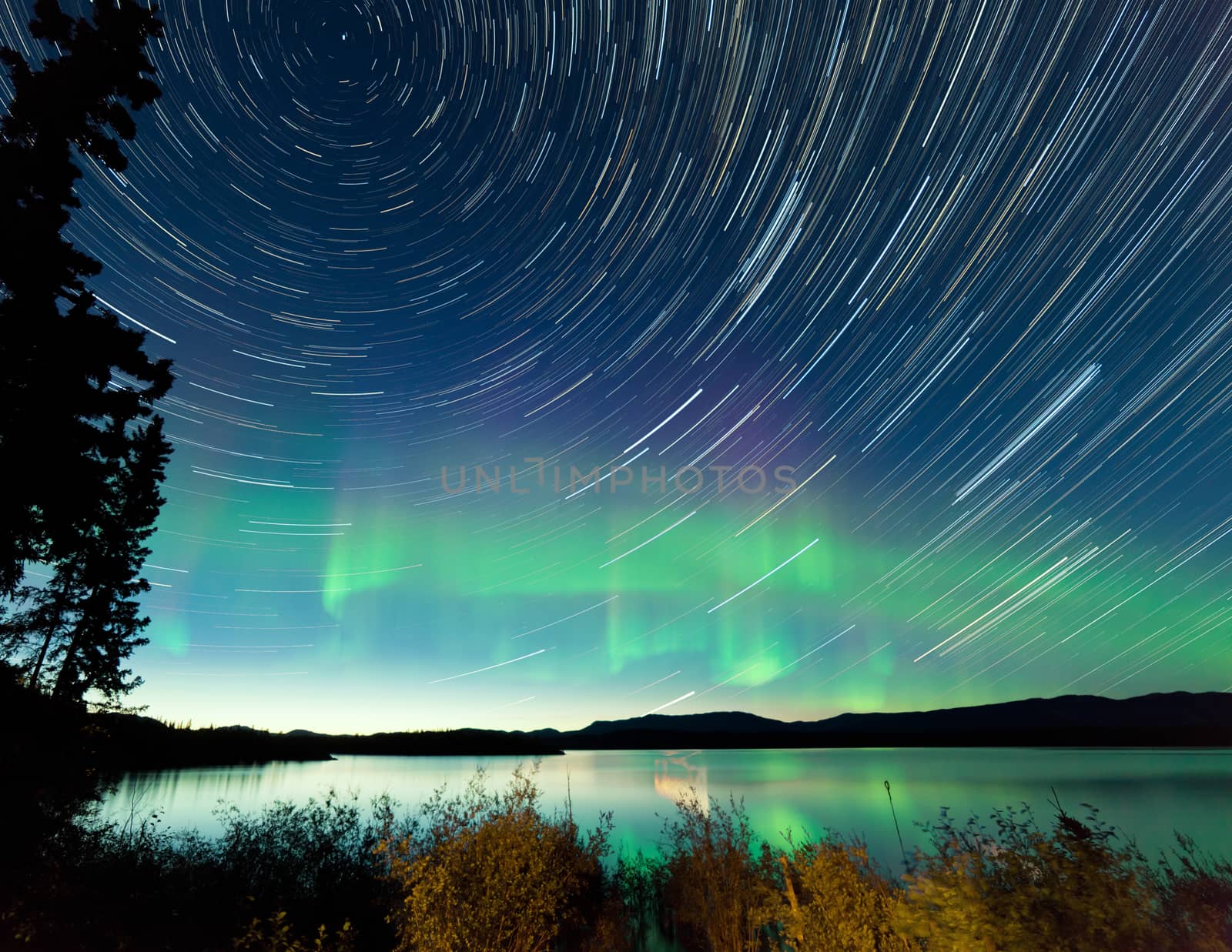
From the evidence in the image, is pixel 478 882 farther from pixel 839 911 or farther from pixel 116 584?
pixel 116 584

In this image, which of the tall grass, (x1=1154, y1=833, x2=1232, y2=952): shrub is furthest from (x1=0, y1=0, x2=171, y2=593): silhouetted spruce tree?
(x1=1154, y1=833, x2=1232, y2=952): shrub

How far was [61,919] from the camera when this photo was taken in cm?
912

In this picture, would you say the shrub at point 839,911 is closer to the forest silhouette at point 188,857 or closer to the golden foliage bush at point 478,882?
the forest silhouette at point 188,857

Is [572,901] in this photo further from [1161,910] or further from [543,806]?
[543,806]

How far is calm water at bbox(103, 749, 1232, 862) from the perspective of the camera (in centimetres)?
3562

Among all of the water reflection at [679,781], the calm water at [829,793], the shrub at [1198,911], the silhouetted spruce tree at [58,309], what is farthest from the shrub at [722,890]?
the water reflection at [679,781]

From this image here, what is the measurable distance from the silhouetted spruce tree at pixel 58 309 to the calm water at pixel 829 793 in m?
14.7

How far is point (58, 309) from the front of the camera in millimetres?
10422

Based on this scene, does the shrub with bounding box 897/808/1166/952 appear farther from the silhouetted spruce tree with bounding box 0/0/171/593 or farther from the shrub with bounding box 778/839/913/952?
the silhouetted spruce tree with bounding box 0/0/171/593

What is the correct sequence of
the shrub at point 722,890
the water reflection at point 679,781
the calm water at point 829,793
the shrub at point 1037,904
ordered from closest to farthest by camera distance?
the shrub at point 1037,904 < the shrub at point 722,890 < the calm water at point 829,793 < the water reflection at point 679,781

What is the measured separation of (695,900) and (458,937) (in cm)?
1086

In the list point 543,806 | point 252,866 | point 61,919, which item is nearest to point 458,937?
point 61,919

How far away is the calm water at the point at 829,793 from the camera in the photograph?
117ft

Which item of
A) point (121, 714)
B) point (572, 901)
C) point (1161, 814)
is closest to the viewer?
point (572, 901)
